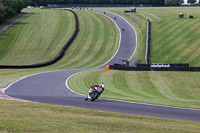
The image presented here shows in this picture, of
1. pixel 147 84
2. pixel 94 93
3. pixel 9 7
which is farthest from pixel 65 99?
pixel 9 7

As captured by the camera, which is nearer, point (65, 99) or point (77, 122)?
point (77, 122)

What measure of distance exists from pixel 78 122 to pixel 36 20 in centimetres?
9066

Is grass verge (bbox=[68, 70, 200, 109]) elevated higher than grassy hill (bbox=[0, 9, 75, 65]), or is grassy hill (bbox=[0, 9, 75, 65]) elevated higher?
grass verge (bbox=[68, 70, 200, 109])

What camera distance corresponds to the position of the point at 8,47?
77500mm

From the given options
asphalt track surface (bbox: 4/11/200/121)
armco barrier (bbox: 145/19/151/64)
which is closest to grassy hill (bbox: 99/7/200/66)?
armco barrier (bbox: 145/19/151/64)

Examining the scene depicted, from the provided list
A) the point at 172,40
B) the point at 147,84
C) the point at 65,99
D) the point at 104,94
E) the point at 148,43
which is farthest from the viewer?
the point at 172,40

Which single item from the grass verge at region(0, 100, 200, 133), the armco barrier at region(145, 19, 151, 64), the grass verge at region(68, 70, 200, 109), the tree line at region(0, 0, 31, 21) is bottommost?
the armco barrier at region(145, 19, 151, 64)

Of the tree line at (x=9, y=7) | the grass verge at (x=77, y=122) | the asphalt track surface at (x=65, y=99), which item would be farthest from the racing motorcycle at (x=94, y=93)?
the tree line at (x=9, y=7)

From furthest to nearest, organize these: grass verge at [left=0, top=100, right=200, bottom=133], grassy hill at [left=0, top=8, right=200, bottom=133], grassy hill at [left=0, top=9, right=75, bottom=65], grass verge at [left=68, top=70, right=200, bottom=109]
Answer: grassy hill at [left=0, top=9, right=75, bottom=65] < grass verge at [left=68, top=70, right=200, bottom=109] < grassy hill at [left=0, top=8, right=200, bottom=133] < grass verge at [left=0, top=100, right=200, bottom=133]

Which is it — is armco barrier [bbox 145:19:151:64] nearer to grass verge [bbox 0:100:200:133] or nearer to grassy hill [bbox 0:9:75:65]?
grassy hill [bbox 0:9:75:65]

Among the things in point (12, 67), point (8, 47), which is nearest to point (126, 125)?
point (12, 67)

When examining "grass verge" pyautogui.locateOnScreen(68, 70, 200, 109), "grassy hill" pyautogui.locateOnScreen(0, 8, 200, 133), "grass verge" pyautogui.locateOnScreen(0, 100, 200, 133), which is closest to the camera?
"grass verge" pyautogui.locateOnScreen(0, 100, 200, 133)

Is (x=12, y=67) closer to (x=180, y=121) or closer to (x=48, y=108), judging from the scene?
(x=48, y=108)

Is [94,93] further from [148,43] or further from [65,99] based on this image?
[148,43]
